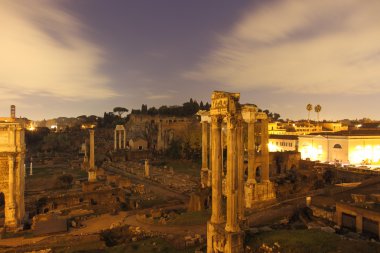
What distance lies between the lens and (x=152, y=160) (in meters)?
65.8

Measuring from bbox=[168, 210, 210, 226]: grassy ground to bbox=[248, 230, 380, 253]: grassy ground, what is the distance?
24.7ft

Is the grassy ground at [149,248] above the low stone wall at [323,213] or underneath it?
underneath

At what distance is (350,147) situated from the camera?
159 feet

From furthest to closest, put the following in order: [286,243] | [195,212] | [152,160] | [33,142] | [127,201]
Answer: [33,142] < [152,160] < [127,201] < [195,212] < [286,243]

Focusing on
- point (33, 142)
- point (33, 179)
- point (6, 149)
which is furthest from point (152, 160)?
point (33, 142)

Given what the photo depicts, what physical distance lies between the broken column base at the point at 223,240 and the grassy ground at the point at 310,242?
0.78 m

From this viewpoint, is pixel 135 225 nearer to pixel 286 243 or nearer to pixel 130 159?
pixel 286 243

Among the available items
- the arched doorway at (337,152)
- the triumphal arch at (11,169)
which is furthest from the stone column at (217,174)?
the arched doorway at (337,152)

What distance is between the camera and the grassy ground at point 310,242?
12.9 metres

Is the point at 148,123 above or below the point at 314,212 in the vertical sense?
above

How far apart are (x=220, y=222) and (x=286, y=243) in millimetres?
3170

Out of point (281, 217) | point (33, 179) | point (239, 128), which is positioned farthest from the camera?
point (33, 179)

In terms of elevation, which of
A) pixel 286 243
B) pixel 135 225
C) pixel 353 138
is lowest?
pixel 135 225

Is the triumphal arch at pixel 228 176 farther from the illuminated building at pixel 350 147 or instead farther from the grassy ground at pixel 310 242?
the illuminated building at pixel 350 147
